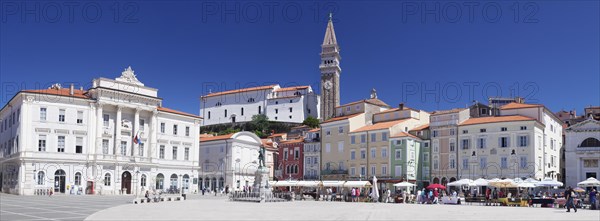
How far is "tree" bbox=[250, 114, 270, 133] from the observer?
122m

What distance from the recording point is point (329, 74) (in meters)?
134

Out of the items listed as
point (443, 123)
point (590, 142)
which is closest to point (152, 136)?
point (443, 123)

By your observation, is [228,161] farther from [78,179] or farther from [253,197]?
[253,197]

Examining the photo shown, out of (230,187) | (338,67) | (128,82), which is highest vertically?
(338,67)

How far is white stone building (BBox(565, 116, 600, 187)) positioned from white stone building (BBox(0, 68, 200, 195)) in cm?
4143

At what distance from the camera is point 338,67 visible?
447ft

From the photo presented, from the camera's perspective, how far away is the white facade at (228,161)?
7556 centimetres

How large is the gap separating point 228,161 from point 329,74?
6231 centimetres

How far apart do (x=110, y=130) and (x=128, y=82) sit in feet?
17.9

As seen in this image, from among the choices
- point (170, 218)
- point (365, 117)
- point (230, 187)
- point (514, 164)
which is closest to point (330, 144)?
point (365, 117)

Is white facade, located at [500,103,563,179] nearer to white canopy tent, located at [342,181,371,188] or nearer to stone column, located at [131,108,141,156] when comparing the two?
white canopy tent, located at [342,181,371,188]

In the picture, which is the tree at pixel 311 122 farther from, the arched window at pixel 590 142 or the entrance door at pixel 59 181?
the entrance door at pixel 59 181

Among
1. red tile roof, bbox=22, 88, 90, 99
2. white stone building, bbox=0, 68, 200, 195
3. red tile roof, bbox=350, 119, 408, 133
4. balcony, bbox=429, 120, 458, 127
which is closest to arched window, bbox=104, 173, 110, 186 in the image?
white stone building, bbox=0, 68, 200, 195

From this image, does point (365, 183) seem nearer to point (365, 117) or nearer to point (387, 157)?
point (387, 157)
